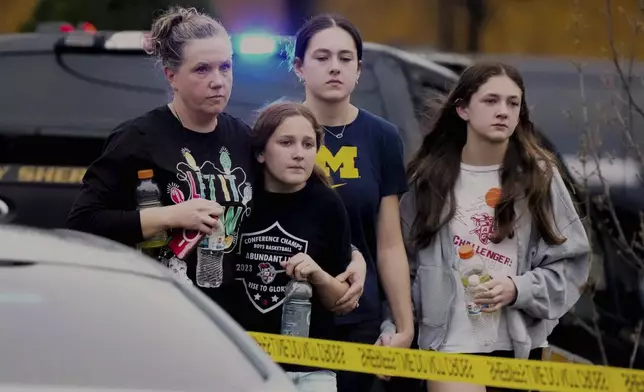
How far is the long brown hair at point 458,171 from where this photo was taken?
5105 millimetres

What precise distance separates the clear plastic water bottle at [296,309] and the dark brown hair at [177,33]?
0.82 m

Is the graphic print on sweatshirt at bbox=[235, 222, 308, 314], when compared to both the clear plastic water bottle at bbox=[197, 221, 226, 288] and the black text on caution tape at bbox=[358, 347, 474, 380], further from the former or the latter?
the black text on caution tape at bbox=[358, 347, 474, 380]

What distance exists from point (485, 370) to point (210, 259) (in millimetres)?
1036

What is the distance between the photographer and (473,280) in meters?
5.05

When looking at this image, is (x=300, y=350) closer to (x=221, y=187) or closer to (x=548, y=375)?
(x=221, y=187)

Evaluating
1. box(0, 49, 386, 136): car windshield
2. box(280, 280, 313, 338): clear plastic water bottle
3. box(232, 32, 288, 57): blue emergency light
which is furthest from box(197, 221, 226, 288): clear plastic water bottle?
box(0, 49, 386, 136): car windshield

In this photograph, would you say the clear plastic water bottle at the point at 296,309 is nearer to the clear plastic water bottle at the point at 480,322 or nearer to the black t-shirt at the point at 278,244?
the black t-shirt at the point at 278,244

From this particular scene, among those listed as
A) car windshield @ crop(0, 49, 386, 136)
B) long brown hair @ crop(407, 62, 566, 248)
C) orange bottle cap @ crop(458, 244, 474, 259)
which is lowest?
orange bottle cap @ crop(458, 244, 474, 259)

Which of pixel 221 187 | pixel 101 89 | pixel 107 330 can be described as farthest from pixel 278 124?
pixel 101 89

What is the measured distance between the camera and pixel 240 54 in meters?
6.68

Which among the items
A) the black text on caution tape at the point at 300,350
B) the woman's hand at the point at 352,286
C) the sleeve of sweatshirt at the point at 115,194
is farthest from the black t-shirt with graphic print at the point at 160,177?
the woman's hand at the point at 352,286

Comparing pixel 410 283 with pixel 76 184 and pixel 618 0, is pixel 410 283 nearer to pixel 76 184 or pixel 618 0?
pixel 76 184

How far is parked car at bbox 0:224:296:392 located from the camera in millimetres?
3193

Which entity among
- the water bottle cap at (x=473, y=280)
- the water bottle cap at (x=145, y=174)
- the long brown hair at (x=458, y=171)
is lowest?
the water bottle cap at (x=473, y=280)
